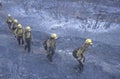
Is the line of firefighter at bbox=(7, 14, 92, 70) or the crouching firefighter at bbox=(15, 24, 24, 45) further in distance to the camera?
the crouching firefighter at bbox=(15, 24, 24, 45)

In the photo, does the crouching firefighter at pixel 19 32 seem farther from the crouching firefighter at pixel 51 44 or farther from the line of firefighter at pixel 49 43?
the crouching firefighter at pixel 51 44

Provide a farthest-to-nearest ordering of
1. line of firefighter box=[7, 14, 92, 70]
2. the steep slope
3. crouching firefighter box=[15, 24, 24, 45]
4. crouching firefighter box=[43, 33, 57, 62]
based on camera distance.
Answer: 1. crouching firefighter box=[15, 24, 24, 45]
2. crouching firefighter box=[43, 33, 57, 62]
3. the steep slope
4. line of firefighter box=[7, 14, 92, 70]

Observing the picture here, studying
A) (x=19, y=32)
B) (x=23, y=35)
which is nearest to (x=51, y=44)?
(x=23, y=35)

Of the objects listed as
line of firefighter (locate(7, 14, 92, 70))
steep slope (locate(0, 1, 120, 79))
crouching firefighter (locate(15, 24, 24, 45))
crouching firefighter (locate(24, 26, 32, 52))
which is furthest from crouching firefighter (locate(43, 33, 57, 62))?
crouching firefighter (locate(15, 24, 24, 45))

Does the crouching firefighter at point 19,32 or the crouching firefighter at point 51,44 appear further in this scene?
the crouching firefighter at point 19,32

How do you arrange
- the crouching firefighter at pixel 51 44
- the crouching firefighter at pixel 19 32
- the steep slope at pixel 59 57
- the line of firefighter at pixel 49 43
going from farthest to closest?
the crouching firefighter at pixel 19 32 < the crouching firefighter at pixel 51 44 < the steep slope at pixel 59 57 < the line of firefighter at pixel 49 43

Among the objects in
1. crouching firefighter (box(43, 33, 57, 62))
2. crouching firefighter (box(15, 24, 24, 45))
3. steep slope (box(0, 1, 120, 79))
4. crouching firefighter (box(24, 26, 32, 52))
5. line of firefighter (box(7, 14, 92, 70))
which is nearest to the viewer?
line of firefighter (box(7, 14, 92, 70))

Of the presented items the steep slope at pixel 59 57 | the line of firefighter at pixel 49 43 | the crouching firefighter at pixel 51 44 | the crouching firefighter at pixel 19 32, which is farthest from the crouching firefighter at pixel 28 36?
the crouching firefighter at pixel 51 44

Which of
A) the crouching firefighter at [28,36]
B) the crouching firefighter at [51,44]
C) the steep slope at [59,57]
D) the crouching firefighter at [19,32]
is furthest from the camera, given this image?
the crouching firefighter at [19,32]

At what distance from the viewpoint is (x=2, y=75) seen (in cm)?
1641

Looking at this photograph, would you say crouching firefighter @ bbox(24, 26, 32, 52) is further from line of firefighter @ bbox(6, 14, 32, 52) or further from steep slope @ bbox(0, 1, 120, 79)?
steep slope @ bbox(0, 1, 120, 79)

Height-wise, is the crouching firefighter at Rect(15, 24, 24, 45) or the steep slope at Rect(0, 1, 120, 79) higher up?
the crouching firefighter at Rect(15, 24, 24, 45)

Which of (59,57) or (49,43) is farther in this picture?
(59,57)

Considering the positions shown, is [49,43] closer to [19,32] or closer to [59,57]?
[59,57]
